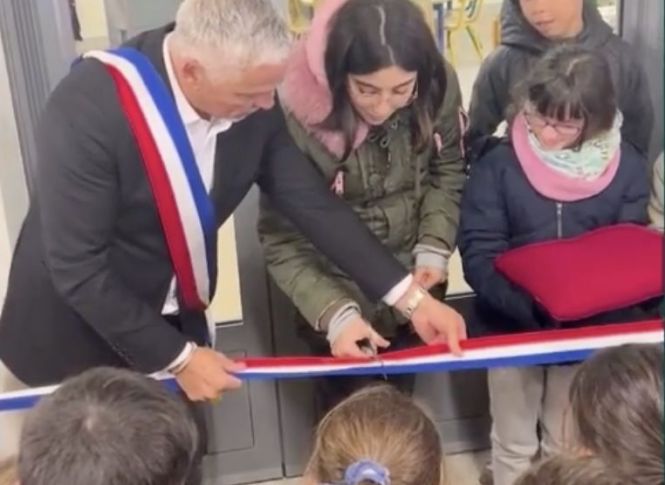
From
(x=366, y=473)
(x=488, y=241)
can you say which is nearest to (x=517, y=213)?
(x=488, y=241)

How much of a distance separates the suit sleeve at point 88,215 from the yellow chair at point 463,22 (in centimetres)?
85

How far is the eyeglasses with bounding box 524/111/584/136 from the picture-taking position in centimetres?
193

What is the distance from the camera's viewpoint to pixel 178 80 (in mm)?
1633

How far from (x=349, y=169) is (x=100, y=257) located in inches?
20.8

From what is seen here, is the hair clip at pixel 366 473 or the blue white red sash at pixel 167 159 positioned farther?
the blue white red sash at pixel 167 159

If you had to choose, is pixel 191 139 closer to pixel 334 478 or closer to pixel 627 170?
pixel 334 478

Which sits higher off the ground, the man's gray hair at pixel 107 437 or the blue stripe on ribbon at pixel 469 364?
the man's gray hair at pixel 107 437

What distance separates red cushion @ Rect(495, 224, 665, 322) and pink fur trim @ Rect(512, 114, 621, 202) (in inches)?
3.2

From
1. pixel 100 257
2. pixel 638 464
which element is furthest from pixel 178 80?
pixel 638 464

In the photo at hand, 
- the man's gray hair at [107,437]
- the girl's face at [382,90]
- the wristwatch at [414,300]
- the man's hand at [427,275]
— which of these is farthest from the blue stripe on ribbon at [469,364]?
the man's gray hair at [107,437]

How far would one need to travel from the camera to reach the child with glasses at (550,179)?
193cm

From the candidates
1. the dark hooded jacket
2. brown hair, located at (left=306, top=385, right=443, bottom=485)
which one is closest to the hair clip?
brown hair, located at (left=306, top=385, right=443, bottom=485)

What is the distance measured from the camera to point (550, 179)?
1.99 m

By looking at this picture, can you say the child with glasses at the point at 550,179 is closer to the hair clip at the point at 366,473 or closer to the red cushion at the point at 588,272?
the red cushion at the point at 588,272
